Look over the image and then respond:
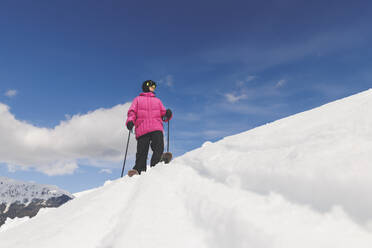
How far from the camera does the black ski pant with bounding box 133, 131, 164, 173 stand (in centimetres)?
696

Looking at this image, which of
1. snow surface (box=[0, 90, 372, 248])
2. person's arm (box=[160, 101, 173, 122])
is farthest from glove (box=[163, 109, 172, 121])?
snow surface (box=[0, 90, 372, 248])

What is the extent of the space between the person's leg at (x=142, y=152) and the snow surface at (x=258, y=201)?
2513 millimetres

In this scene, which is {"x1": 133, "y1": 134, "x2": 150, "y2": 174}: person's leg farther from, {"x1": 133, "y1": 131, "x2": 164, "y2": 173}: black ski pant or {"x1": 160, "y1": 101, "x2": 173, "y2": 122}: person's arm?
{"x1": 160, "y1": 101, "x2": 173, "y2": 122}: person's arm

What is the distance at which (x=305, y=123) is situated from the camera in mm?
4020

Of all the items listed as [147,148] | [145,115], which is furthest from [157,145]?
[145,115]

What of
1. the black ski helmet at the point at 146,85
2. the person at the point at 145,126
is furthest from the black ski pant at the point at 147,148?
the black ski helmet at the point at 146,85

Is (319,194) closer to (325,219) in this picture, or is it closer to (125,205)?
(325,219)

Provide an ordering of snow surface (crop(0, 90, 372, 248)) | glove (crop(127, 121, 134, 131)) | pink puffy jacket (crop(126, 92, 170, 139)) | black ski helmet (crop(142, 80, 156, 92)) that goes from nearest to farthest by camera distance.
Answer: snow surface (crop(0, 90, 372, 248))
glove (crop(127, 121, 134, 131))
pink puffy jacket (crop(126, 92, 170, 139))
black ski helmet (crop(142, 80, 156, 92))

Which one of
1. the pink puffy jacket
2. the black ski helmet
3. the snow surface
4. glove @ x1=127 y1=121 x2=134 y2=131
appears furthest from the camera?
the black ski helmet

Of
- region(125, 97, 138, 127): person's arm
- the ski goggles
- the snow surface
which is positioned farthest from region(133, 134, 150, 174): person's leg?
the snow surface

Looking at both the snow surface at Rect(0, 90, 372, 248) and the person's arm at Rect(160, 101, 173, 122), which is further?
the person's arm at Rect(160, 101, 173, 122)

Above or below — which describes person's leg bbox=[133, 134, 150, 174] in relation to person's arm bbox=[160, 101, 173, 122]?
below

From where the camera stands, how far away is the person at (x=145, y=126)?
6992 millimetres

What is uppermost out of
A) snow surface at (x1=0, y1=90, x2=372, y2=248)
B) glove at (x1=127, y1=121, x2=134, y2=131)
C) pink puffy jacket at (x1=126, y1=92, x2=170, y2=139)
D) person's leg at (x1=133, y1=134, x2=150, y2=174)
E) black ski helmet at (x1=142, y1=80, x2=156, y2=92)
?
black ski helmet at (x1=142, y1=80, x2=156, y2=92)
